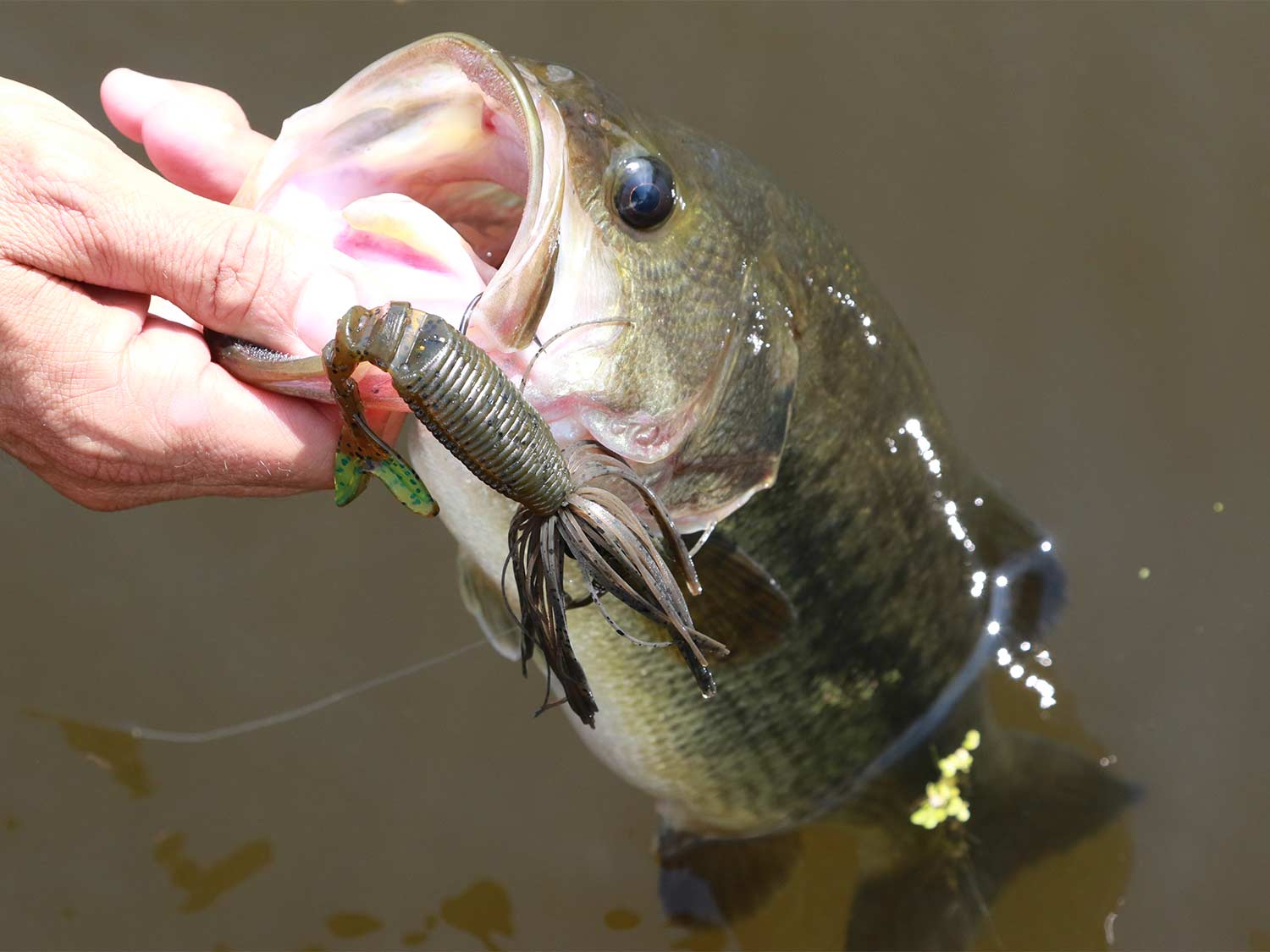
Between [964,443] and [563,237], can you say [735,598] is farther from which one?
[964,443]

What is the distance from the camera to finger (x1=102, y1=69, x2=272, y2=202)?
2295 millimetres

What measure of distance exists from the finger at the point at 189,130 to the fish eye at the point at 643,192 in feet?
2.91

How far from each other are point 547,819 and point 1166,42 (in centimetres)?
361

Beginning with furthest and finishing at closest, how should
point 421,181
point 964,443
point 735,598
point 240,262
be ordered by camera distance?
point 964,443, point 735,598, point 421,181, point 240,262

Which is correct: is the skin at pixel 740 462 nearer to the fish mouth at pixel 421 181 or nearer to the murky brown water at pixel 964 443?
the fish mouth at pixel 421 181

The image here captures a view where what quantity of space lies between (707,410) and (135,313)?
961 millimetres

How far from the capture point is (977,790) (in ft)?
10.4

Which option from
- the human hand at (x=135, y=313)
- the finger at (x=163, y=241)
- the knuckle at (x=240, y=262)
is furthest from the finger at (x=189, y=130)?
the knuckle at (x=240, y=262)

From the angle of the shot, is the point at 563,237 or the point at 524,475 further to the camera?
the point at 563,237

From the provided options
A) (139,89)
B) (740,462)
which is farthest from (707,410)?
(139,89)

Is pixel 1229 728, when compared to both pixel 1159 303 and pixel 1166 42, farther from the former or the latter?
pixel 1166 42

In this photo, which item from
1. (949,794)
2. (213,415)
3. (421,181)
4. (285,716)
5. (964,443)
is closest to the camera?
(213,415)

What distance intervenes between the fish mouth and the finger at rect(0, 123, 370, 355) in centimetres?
6

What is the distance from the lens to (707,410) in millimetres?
2025
